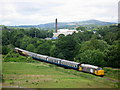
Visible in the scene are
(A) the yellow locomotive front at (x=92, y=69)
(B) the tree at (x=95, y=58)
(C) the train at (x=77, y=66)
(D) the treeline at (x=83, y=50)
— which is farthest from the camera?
(D) the treeline at (x=83, y=50)

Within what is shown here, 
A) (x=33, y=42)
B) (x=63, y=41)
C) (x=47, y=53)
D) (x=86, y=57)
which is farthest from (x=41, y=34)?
(x=86, y=57)

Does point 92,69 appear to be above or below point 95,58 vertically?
A: below

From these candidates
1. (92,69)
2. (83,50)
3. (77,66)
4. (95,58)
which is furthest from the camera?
(83,50)

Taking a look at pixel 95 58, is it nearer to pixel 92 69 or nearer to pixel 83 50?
pixel 92 69

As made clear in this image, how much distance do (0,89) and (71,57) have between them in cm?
2781

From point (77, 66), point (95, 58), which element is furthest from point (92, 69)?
point (95, 58)

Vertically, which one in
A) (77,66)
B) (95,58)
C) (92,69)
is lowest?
(77,66)

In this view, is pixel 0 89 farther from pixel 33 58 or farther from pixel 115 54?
pixel 33 58

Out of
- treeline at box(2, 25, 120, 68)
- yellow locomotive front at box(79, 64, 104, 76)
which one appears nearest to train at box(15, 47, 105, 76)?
yellow locomotive front at box(79, 64, 104, 76)

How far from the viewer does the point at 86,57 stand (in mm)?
36312

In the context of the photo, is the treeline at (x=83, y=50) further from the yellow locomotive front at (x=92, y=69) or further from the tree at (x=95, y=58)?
the yellow locomotive front at (x=92, y=69)

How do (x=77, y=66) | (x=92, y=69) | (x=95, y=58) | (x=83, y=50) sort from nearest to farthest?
(x=92, y=69)
(x=77, y=66)
(x=95, y=58)
(x=83, y=50)

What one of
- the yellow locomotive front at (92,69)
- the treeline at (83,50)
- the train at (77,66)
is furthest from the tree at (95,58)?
the yellow locomotive front at (92,69)

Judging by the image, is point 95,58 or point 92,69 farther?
point 95,58
